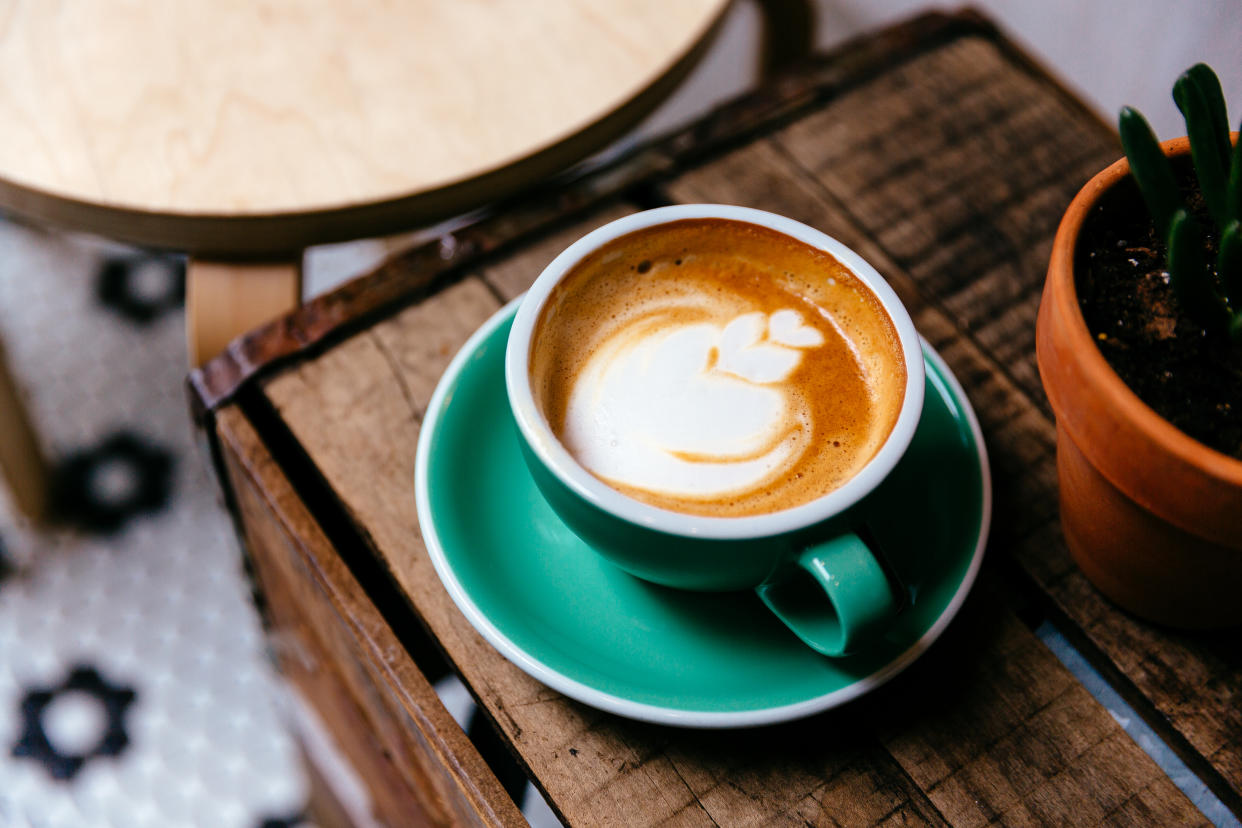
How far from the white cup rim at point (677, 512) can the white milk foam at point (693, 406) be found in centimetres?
4

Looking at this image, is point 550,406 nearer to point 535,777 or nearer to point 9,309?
point 535,777

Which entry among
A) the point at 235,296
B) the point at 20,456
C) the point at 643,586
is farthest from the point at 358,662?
the point at 20,456

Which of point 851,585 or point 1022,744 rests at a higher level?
point 851,585

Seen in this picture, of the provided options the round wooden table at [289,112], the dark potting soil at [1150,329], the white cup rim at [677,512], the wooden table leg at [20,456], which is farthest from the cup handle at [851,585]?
the wooden table leg at [20,456]

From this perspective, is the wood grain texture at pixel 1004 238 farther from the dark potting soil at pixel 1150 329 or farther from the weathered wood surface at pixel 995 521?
the dark potting soil at pixel 1150 329

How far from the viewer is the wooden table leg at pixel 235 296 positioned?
0.74 meters

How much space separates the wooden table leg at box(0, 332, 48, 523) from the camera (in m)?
1.07

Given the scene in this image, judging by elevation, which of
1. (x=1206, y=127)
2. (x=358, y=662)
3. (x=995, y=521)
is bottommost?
(x=358, y=662)

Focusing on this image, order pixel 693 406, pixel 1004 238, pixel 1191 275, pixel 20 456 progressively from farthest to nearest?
1. pixel 20 456
2. pixel 1004 238
3. pixel 693 406
4. pixel 1191 275

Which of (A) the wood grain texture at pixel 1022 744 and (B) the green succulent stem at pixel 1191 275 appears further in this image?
(A) the wood grain texture at pixel 1022 744

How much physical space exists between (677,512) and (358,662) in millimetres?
257

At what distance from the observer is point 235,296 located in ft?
2.43

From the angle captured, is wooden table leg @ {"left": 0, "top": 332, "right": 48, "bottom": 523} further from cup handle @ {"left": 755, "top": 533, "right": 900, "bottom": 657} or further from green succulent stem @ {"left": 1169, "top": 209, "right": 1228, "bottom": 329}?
green succulent stem @ {"left": 1169, "top": 209, "right": 1228, "bottom": 329}

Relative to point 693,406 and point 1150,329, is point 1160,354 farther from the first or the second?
point 693,406
